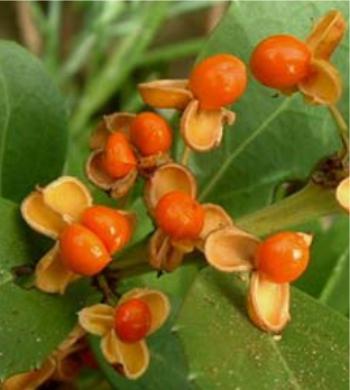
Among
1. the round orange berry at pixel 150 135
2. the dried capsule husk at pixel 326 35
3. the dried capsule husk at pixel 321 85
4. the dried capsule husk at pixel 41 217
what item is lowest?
the dried capsule husk at pixel 41 217

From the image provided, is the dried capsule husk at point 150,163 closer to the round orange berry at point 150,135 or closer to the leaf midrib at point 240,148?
the round orange berry at point 150,135

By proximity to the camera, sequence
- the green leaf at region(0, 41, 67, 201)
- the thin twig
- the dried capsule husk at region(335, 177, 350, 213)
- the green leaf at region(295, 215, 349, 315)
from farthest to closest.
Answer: the thin twig → the green leaf at region(295, 215, 349, 315) → the green leaf at region(0, 41, 67, 201) → the dried capsule husk at region(335, 177, 350, 213)

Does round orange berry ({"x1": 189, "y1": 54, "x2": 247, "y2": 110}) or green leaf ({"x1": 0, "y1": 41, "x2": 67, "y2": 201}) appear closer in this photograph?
round orange berry ({"x1": 189, "y1": 54, "x2": 247, "y2": 110})

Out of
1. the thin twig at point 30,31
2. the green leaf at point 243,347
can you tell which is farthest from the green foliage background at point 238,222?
the thin twig at point 30,31

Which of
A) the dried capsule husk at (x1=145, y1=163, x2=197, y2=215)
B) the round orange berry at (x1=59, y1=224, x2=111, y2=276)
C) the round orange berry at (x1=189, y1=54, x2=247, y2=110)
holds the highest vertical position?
the round orange berry at (x1=189, y1=54, x2=247, y2=110)

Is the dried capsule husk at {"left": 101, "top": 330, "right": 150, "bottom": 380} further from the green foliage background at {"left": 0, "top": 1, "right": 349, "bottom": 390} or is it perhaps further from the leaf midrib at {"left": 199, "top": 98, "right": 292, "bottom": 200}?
the leaf midrib at {"left": 199, "top": 98, "right": 292, "bottom": 200}

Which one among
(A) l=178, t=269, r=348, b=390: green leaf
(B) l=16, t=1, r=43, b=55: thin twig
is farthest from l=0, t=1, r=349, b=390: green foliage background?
(B) l=16, t=1, r=43, b=55: thin twig

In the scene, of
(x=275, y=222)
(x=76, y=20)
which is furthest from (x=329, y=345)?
(x=76, y=20)
